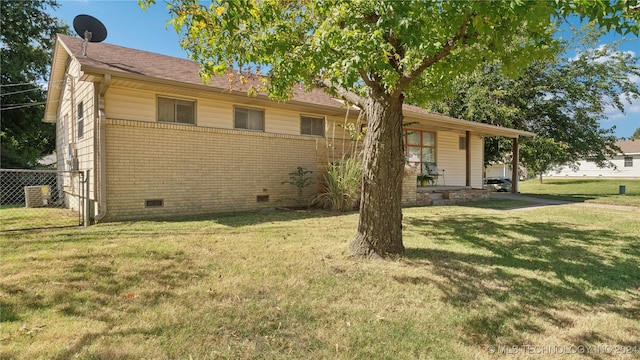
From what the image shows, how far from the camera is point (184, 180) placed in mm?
8695

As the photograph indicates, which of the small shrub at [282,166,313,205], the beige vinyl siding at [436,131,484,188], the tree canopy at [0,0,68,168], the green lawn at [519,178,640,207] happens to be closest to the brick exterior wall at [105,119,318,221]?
the small shrub at [282,166,313,205]

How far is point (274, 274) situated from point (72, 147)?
29.5 ft

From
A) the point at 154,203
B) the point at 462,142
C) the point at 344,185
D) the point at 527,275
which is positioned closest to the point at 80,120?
the point at 154,203

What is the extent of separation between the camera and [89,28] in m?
8.91

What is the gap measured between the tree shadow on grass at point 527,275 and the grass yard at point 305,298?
0.07ft

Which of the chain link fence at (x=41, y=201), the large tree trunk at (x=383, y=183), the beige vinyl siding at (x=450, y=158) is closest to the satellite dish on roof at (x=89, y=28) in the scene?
the chain link fence at (x=41, y=201)

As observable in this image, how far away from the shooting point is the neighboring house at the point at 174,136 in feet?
25.1

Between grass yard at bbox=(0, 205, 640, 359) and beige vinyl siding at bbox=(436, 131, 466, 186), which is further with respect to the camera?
beige vinyl siding at bbox=(436, 131, 466, 186)

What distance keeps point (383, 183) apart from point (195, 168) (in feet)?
19.1

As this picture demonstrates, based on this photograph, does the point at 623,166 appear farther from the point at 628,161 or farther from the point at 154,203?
the point at 154,203

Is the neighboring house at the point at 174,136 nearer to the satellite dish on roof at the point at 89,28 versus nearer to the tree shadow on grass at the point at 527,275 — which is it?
the satellite dish on roof at the point at 89,28

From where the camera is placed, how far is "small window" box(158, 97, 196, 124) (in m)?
8.53

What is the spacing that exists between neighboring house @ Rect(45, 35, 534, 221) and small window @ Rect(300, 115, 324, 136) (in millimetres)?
33

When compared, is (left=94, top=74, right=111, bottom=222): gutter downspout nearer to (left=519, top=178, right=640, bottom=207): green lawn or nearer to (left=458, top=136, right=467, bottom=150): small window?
(left=458, top=136, right=467, bottom=150): small window
